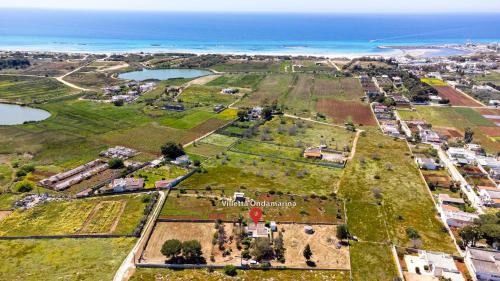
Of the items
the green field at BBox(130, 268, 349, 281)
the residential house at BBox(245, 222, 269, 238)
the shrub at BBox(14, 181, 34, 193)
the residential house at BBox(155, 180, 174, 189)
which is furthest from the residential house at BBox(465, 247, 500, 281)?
the shrub at BBox(14, 181, 34, 193)

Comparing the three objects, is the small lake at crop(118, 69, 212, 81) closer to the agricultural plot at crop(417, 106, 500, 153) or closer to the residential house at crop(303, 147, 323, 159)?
the residential house at crop(303, 147, 323, 159)

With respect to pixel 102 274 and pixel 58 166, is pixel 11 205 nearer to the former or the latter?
pixel 58 166

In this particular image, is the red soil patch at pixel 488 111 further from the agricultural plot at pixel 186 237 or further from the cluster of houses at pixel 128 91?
the cluster of houses at pixel 128 91

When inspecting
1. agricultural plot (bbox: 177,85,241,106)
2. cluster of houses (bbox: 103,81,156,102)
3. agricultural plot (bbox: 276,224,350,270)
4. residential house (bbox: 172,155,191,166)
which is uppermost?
cluster of houses (bbox: 103,81,156,102)

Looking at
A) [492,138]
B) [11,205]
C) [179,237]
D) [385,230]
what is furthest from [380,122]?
[11,205]

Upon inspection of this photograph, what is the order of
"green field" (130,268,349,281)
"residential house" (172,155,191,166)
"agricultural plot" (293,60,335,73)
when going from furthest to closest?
"agricultural plot" (293,60,335,73)
"residential house" (172,155,191,166)
"green field" (130,268,349,281)

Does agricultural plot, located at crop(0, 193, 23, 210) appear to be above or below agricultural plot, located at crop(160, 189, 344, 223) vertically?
above

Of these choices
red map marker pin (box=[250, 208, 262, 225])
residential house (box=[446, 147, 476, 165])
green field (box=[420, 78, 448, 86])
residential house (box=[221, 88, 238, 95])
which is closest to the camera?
red map marker pin (box=[250, 208, 262, 225])

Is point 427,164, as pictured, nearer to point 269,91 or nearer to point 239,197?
point 239,197
